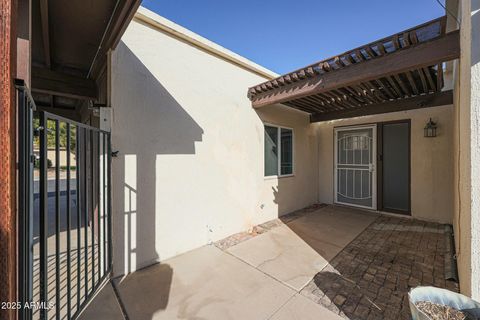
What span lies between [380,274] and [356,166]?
3.66 m

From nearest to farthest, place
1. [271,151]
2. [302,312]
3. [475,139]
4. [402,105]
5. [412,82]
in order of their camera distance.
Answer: [475,139] < [302,312] < [412,82] < [402,105] < [271,151]

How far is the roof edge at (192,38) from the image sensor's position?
277 centimetres

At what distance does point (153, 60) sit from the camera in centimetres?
287

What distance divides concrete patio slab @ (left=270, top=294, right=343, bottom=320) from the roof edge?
149 inches

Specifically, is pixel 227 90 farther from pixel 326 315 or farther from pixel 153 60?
pixel 326 315

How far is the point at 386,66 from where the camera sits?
2.58 m

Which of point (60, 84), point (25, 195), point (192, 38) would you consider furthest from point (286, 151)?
point (25, 195)

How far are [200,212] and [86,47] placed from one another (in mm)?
2851

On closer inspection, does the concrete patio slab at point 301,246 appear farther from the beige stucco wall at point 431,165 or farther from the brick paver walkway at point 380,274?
the beige stucco wall at point 431,165

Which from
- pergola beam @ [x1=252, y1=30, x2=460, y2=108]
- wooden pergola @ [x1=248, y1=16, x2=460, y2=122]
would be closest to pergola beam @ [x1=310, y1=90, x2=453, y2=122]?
wooden pergola @ [x1=248, y1=16, x2=460, y2=122]

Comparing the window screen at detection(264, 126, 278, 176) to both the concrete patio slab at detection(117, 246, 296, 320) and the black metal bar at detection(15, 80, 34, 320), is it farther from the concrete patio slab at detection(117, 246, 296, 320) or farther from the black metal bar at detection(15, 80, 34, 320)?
the black metal bar at detection(15, 80, 34, 320)

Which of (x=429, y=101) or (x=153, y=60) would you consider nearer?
(x=153, y=60)

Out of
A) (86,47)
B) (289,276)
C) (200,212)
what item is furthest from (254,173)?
(86,47)

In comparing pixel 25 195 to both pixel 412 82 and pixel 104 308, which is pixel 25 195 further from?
pixel 412 82
